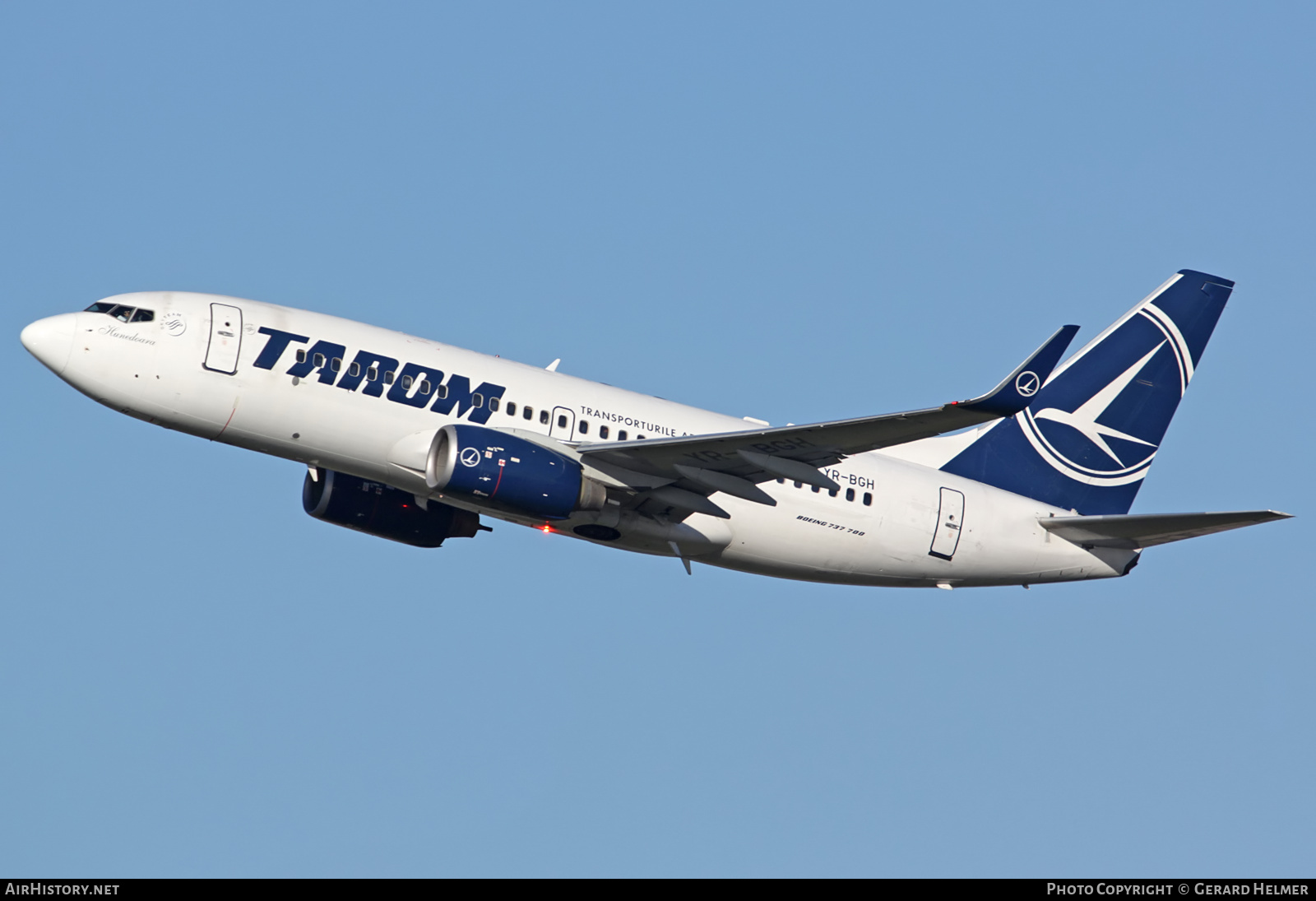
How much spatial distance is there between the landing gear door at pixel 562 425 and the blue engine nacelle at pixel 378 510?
5.35 m

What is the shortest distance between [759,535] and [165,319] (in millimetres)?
15039

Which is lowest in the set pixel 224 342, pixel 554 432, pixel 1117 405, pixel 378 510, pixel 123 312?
pixel 378 510

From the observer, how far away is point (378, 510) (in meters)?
40.4

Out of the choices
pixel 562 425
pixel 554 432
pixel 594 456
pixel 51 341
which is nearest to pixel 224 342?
pixel 51 341

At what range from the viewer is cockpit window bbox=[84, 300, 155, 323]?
3534 centimetres

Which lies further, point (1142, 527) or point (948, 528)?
point (948, 528)

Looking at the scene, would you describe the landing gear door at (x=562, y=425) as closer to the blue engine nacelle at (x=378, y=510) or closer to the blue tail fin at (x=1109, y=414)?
the blue engine nacelle at (x=378, y=510)

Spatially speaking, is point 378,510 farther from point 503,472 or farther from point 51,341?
point 51,341

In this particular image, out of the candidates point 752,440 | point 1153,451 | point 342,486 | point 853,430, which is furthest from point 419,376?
point 1153,451

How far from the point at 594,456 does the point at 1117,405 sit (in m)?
17.1

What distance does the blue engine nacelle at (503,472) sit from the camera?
1337 inches

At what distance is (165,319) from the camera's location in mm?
35375

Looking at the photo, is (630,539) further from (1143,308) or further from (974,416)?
(1143,308)

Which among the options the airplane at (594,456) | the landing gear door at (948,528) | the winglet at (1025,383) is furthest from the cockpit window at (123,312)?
the landing gear door at (948,528)
